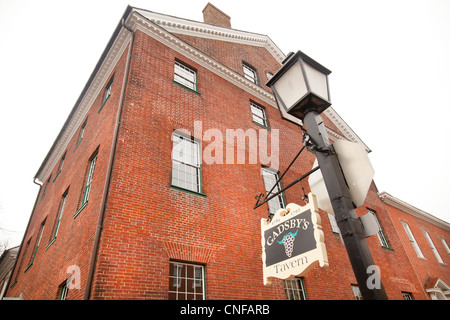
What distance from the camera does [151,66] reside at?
9.95 m

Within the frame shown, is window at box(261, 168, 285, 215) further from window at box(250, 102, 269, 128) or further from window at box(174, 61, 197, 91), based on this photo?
window at box(174, 61, 197, 91)

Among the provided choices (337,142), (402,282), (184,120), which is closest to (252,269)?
(184,120)

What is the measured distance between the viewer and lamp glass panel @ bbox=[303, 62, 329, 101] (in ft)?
10.7

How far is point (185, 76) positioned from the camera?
11305mm

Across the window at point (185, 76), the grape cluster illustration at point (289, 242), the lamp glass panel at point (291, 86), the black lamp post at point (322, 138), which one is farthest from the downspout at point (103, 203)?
the lamp glass panel at point (291, 86)

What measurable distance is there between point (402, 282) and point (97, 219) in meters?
13.5

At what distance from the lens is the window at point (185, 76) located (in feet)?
36.0

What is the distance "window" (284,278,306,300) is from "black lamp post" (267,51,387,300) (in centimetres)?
681

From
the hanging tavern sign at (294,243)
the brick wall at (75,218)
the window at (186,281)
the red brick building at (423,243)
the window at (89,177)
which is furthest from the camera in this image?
the red brick building at (423,243)

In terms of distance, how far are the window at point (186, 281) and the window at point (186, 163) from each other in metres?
2.27

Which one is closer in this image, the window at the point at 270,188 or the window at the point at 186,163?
the window at the point at 186,163

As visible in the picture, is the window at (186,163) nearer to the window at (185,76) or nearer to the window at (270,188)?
the window at (185,76)

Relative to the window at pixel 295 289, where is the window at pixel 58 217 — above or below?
above
